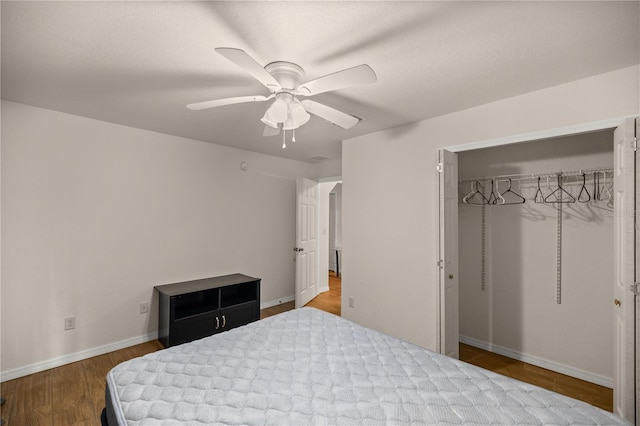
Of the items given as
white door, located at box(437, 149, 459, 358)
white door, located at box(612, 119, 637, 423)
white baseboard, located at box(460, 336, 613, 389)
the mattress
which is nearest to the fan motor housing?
white door, located at box(437, 149, 459, 358)

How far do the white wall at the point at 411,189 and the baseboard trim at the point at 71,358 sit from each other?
2.39 m

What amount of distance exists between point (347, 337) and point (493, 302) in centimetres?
214

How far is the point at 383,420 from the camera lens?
1256 millimetres

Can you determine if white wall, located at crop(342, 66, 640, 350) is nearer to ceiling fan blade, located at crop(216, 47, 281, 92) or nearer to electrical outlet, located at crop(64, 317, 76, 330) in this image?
ceiling fan blade, located at crop(216, 47, 281, 92)

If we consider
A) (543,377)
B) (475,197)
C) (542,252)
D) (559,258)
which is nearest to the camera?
(543,377)

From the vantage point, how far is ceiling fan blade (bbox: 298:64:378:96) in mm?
1482

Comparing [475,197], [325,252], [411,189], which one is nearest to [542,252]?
[475,197]

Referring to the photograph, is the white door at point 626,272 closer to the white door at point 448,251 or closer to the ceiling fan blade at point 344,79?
the white door at point 448,251

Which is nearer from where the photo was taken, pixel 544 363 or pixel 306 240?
pixel 544 363

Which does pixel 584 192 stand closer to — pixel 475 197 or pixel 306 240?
pixel 475 197

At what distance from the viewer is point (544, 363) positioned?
2941mm

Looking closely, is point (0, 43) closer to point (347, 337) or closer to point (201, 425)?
point (201, 425)

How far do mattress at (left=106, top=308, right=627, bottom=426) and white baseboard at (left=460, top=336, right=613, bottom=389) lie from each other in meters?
1.89

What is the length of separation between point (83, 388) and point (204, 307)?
4.18 ft
